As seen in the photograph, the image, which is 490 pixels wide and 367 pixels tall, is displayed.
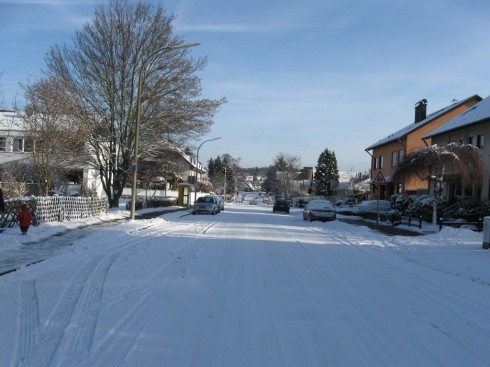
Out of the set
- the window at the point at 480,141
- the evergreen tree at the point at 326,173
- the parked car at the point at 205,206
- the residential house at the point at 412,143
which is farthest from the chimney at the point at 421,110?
the evergreen tree at the point at 326,173

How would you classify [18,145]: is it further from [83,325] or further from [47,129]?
[83,325]

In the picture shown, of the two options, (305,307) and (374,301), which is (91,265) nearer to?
(305,307)

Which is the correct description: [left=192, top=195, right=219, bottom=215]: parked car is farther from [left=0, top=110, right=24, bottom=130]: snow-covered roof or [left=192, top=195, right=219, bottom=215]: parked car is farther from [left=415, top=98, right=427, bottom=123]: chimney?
[left=415, top=98, right=427, bottom=123]: chimney

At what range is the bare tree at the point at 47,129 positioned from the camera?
25.1m

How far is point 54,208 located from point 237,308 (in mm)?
14893

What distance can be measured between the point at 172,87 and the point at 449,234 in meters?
20.6

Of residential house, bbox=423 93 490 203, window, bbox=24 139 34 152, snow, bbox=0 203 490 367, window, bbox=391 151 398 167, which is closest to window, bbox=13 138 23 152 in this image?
window, bbox=24 139 34 152

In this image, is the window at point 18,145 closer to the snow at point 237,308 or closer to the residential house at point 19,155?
the residential house at point 19,155

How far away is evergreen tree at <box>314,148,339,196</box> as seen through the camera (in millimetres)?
78713

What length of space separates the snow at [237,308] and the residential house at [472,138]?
15.6m

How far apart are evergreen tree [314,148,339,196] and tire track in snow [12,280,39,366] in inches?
2819

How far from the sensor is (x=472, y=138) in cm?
2953

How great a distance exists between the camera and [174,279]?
8.89 meters

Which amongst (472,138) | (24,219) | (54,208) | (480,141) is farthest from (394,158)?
(24,219)
